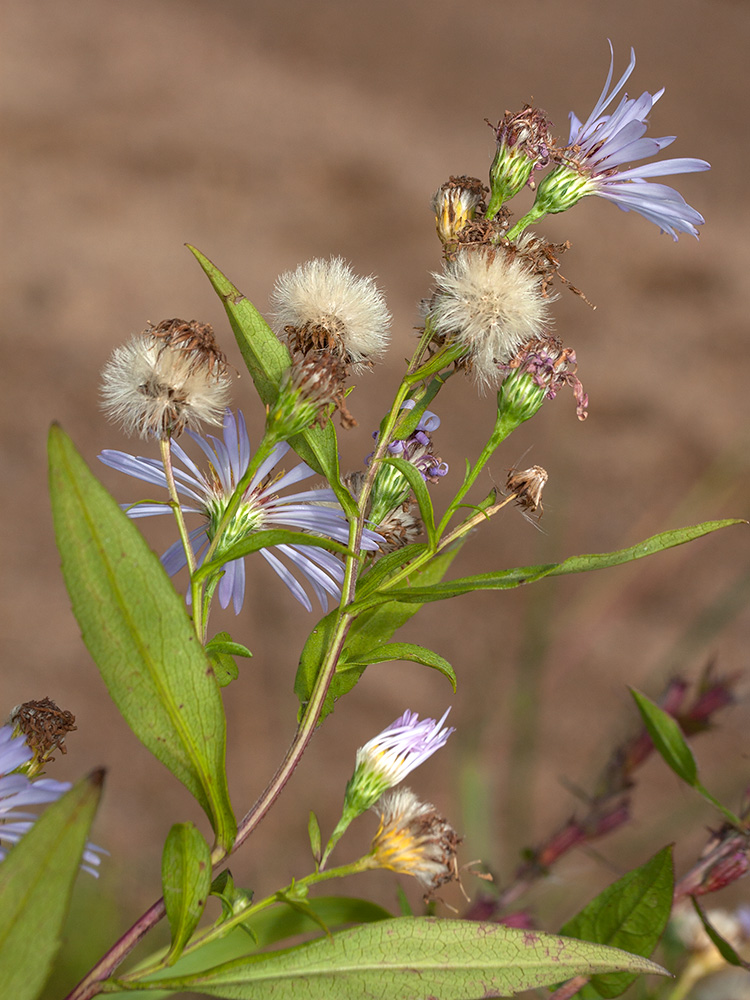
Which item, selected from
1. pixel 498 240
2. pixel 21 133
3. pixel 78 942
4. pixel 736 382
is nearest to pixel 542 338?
pixel 498 240

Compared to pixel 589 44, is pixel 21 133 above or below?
above

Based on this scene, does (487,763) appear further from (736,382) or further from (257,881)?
(736,382)

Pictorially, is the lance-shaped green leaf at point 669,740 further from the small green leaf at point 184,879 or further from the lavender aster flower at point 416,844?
the small green leaf at point 184,879

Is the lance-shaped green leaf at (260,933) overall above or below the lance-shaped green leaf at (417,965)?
above

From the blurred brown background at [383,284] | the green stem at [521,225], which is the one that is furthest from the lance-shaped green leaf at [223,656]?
the blurred brown background at [383,284]

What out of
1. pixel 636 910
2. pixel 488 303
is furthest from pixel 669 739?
pixel 488 303

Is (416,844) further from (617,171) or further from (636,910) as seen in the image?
(617,171)
